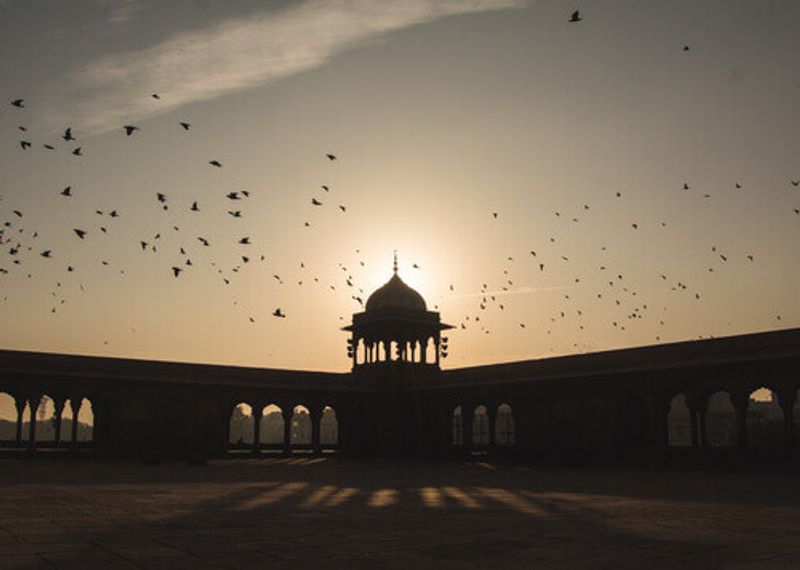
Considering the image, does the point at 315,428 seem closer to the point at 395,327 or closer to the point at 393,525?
the point at 395,327

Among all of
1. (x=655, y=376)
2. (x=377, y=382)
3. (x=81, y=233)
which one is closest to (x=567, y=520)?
(x=81, y=233)

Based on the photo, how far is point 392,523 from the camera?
32.2 ft

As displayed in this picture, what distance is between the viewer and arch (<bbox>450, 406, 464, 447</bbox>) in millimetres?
36125

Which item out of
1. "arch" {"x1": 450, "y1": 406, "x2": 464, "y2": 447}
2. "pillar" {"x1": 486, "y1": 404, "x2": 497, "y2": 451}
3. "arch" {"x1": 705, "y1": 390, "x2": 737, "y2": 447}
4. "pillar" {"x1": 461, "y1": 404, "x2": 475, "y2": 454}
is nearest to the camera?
"pillar" {"x1": 486, "y1": 404, "x2": 497, "y2": 451}

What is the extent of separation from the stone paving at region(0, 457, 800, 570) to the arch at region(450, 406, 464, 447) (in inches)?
762

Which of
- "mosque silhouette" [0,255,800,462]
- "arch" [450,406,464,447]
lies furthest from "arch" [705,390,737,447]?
"arch" [450,406,464,447]

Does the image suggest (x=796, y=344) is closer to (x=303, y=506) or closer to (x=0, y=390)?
(x=303, y=506)

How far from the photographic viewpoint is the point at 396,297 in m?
38.6

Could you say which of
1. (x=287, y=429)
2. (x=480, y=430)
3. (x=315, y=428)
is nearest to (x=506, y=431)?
(x=480, y=430)

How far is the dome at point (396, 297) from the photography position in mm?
38469

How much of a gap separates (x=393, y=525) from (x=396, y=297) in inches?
1145

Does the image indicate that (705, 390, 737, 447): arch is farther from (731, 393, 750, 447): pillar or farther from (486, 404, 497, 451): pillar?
(486, 404, 497, 451): pillar

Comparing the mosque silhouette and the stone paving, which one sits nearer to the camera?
the stone paving

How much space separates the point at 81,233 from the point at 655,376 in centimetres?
1761
